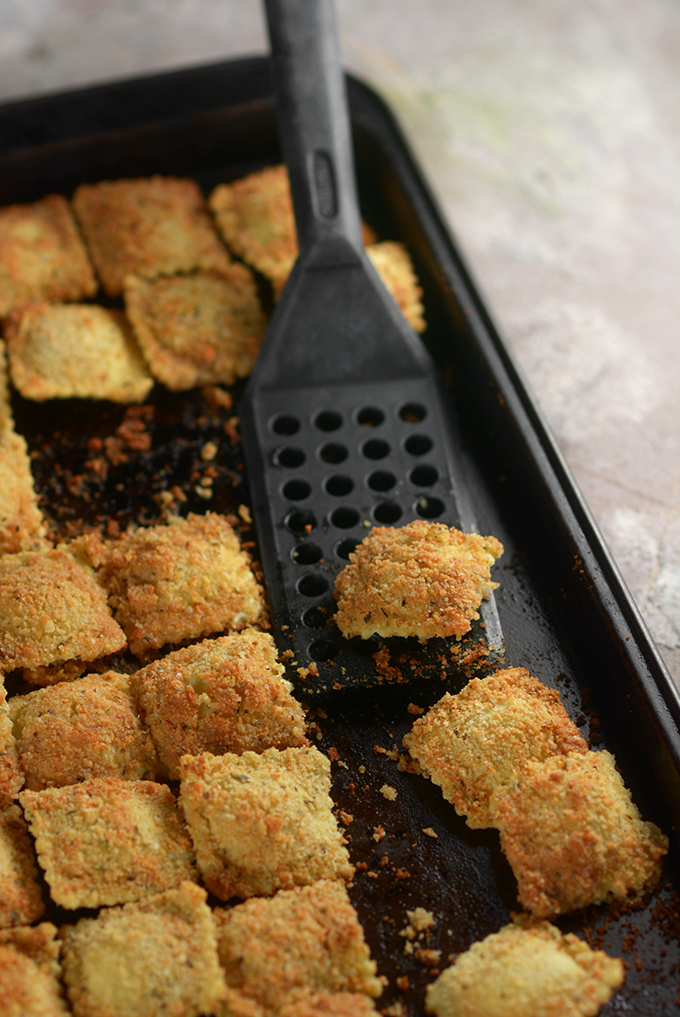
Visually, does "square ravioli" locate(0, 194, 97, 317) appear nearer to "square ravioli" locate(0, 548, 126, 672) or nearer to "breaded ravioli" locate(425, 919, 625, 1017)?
"square ravioli" locate(0, 548, 126, 672)

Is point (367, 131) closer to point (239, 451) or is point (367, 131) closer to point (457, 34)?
point (239, 451)

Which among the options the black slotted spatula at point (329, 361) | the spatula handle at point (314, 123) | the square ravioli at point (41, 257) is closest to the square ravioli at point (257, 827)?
the black slotted spatula at point (329, 361)

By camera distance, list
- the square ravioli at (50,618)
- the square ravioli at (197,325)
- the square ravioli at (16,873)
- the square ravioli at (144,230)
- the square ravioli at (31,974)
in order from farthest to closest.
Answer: the square ravioli at (144,230) < the square ravioli at (197,325) < the square ravioli at (50,618) < the square ravioli at (16,873) < the square ravioli at (31,974)

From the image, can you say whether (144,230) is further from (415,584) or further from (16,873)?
(16,873)

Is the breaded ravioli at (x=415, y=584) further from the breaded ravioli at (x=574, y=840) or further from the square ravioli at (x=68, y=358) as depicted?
the square ravioli at (x=68, y=358)

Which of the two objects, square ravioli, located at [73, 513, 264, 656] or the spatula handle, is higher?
the spatula handle

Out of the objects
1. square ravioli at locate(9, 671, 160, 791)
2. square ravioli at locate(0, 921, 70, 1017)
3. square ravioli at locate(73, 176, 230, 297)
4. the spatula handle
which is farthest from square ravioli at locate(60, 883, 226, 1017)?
square ravioli at locate(73, 176, 230, 297)
